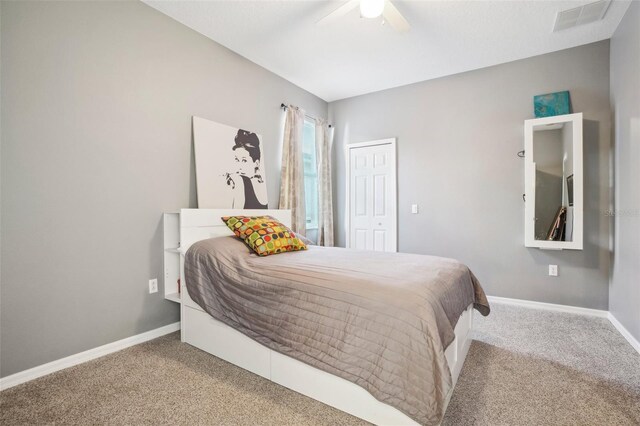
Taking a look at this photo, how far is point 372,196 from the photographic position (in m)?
4.21

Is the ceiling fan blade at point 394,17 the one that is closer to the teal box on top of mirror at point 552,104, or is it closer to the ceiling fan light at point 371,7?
the ceiling fan light at point 371,7

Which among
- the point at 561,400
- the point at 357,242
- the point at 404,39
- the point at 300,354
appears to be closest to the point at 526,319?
the point at 561,400

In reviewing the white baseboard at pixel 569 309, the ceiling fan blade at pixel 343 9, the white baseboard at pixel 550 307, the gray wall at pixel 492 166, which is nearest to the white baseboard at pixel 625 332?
the white baseboard at pixel 569 309

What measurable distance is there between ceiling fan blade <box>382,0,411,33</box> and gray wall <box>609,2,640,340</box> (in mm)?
1691

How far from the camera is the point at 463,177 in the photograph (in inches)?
142

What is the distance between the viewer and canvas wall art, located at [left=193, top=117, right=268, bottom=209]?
2.74m

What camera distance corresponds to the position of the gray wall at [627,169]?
225 centimetres

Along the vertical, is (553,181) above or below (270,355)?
above

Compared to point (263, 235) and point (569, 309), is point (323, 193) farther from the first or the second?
point (569, 309)

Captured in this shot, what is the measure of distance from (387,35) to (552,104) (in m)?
1.86

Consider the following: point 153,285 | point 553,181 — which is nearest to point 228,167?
point 153,285

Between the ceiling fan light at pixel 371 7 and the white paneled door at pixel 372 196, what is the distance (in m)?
2.03

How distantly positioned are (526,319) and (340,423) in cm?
233

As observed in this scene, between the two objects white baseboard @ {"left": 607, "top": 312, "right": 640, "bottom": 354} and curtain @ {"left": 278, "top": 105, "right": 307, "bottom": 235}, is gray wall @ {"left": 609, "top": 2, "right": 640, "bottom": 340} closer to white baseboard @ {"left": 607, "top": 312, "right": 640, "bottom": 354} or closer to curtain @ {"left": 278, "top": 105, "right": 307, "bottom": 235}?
white baseboard @ {"left": 607, "top": 312, "right": 640, "bottom": 354}
